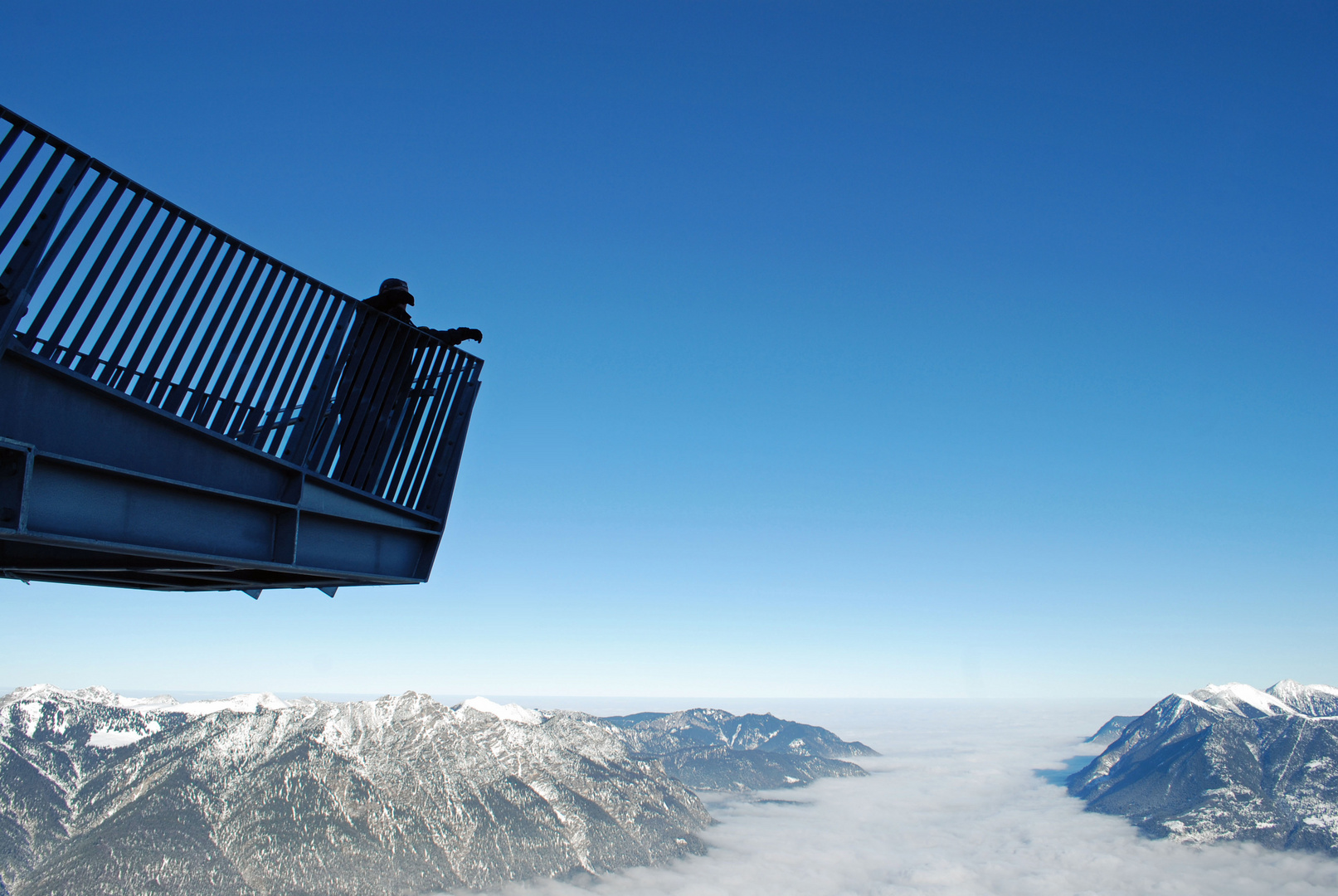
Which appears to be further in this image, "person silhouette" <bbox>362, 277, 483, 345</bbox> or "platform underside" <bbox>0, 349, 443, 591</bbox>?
"person silhouette" <bbox>362, 277, 483, 345</bbox>

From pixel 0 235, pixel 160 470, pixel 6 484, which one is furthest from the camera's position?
pixel 160 470

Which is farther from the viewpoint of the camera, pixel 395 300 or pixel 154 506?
pixel 395 300

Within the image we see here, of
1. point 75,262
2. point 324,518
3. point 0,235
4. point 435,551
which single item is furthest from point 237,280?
point 435,551

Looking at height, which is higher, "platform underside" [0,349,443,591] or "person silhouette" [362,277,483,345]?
"person silhouette" [362,277,483,345]

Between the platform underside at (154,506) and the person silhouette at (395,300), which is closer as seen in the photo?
the platform underside at (154,506)

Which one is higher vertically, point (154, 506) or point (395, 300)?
point (395, 300)

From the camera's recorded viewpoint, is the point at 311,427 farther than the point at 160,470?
Yes

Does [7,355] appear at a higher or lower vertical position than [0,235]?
lower

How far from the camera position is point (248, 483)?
35.3 ft

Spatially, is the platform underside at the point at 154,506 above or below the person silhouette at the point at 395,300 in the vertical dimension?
below

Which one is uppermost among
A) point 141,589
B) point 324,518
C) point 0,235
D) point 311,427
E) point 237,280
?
point 237,280

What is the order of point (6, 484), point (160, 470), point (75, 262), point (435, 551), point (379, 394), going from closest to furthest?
point (6, 484), point (75, 262), point (160, 470), point (379, 394), point (435, 551)

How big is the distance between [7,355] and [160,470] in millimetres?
2130

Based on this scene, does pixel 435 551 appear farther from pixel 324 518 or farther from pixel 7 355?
pixel 7 355
